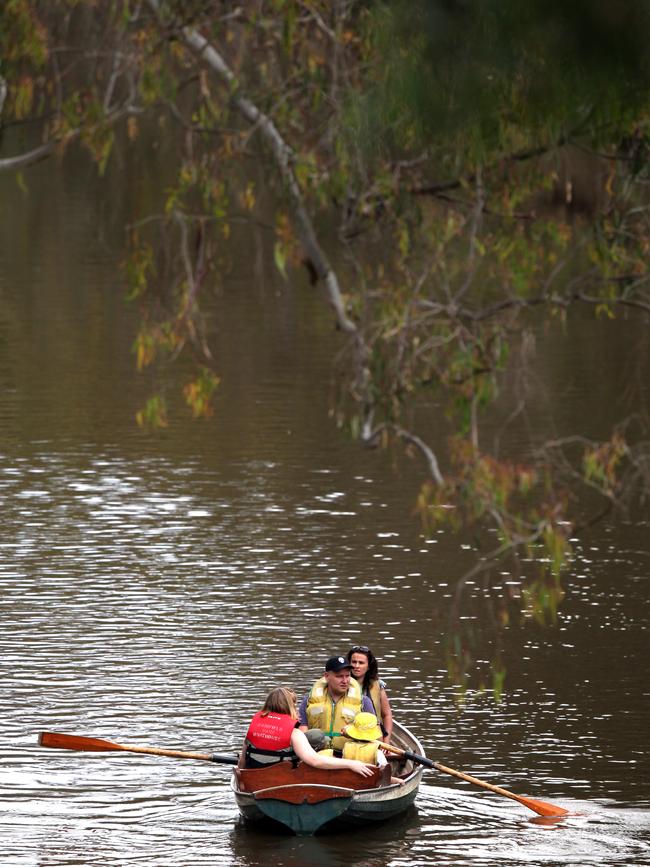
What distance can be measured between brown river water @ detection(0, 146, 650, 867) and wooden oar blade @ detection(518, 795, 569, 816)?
102 millimetres

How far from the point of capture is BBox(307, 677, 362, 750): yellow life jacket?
52.5 feet

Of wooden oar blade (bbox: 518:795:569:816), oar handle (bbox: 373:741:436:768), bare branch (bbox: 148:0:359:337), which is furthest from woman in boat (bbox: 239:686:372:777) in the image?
bare branch (bbox: 148:0:359:337)

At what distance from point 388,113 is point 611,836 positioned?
24.6ft

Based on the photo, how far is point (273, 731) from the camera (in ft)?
51.1

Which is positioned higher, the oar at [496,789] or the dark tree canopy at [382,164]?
the dark tree canopy at [382,164]

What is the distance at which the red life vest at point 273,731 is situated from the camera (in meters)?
15.6

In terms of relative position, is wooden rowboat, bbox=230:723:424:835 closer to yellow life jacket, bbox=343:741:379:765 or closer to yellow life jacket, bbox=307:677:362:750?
yellow life jacket, bbox=343:741:379:765

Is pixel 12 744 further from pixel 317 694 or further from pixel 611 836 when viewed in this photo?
pixel 611 836

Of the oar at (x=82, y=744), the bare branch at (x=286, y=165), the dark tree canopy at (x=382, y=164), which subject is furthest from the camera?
the oar at (x=82, y=744)

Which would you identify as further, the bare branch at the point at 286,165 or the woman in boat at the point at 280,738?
the woman in boat at the point at 280,738

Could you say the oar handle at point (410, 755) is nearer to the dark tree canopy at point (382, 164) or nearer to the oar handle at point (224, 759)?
the oar handle at point (224, 759)

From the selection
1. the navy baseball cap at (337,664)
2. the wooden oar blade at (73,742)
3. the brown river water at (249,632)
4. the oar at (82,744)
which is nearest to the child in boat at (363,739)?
the navy baseball cap at (337,664)

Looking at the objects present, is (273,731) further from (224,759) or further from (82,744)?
(82,744)

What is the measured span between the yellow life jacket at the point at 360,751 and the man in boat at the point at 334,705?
91mm
